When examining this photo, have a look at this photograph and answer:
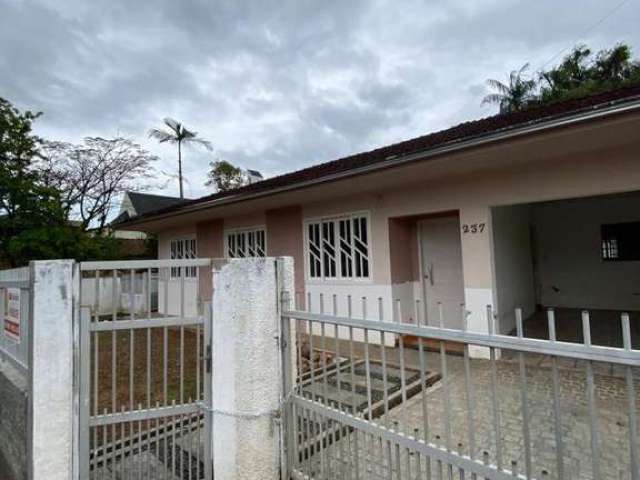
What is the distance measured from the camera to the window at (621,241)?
8.31m

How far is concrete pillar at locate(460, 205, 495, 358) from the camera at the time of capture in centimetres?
575

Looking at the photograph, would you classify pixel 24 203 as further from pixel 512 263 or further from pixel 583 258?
pixel 583 258

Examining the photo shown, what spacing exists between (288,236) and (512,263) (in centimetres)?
491

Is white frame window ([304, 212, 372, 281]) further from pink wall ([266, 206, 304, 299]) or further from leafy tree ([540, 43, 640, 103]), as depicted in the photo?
leafy tree ([540, 43, 640, 103])

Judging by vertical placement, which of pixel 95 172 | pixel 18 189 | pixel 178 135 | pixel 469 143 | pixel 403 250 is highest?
pixel 178 135

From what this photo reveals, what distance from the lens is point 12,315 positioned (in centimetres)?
335

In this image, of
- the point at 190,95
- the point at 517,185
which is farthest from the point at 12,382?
the point at 190,95

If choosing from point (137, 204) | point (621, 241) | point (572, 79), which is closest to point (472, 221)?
point (621, 241)

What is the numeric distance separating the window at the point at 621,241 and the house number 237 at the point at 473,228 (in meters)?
5.12

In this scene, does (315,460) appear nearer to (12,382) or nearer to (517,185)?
(12,382)

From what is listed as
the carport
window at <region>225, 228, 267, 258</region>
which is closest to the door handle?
the carport

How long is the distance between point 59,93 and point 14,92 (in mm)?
1256

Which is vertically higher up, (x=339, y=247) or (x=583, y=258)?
(x=339, y=247)

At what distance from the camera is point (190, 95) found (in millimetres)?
11953
